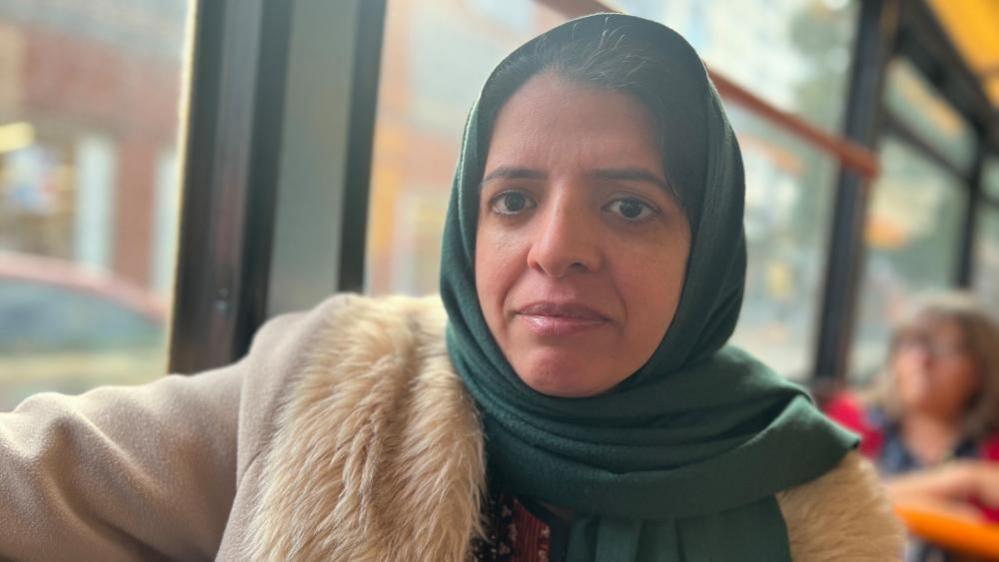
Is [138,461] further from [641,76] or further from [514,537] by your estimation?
[641,76]

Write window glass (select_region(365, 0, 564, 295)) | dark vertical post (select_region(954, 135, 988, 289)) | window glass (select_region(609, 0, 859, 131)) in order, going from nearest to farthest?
1. window glass (select_region(365, 0, 564, 295))
2. window glass (select_region(609, 0, 859, 131))
3. dark vertical post (select_region(954, 135, 988, 289))

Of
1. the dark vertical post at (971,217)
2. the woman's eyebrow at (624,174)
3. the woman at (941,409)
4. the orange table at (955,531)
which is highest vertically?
the dark vertical post at (971,217)

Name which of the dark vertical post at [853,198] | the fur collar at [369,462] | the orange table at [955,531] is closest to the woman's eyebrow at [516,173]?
the fur collar at [369,462]

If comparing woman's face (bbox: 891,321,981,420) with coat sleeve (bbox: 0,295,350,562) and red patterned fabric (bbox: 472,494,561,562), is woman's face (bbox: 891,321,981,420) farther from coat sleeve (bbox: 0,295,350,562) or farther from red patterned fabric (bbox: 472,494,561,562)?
coat sleeve (bbox: 0,295,350,562)

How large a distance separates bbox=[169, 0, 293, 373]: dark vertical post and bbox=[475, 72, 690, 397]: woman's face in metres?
0.41

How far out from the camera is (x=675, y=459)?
708 millimetres

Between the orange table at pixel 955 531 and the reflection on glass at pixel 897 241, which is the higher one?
the reflection on glass at pixel 897 241

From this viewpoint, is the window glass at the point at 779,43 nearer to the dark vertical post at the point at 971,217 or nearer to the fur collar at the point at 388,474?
the fur collar at the point at 388,474

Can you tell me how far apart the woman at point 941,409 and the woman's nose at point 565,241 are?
1.57 meters

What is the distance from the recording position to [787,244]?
240cm

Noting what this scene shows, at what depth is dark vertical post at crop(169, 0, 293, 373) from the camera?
0.89m

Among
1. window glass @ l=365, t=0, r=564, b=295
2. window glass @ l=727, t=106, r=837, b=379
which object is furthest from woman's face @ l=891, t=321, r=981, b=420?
window glass @ l=365, t=0, r=564, b=295

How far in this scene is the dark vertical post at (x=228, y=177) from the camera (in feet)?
2.91

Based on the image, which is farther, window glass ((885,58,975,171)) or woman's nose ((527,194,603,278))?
window glass ((885,58,975,171))
